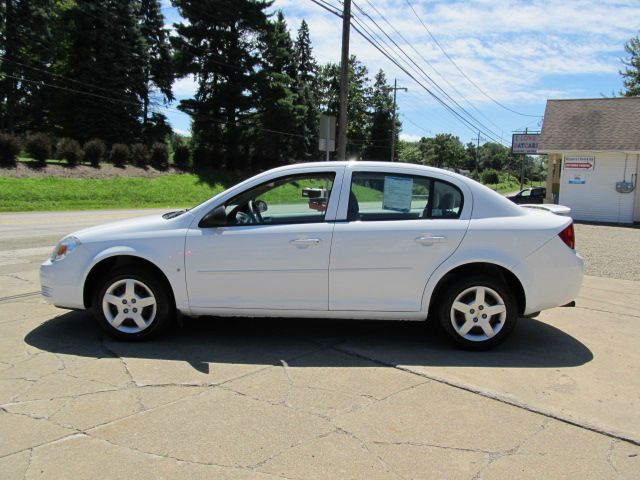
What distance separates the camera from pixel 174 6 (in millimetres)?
42688

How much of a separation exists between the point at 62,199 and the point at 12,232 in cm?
1191

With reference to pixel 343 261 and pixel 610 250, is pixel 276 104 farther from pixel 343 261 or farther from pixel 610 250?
pixel 343 261

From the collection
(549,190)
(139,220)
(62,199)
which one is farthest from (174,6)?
(139,220)

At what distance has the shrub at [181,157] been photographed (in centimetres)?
3756

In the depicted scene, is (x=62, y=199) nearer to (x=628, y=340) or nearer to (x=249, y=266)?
(x=249, y=266)

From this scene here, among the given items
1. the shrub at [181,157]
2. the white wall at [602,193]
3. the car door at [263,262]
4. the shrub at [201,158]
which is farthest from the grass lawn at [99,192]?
the car door at [263,262]

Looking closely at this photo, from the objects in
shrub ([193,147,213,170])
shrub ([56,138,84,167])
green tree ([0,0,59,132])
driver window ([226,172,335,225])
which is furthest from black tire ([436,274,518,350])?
green tree ([0,0,59,132])

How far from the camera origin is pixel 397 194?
4.86 m

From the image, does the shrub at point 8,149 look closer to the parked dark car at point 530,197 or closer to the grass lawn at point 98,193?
the grass lawn at point 98,193

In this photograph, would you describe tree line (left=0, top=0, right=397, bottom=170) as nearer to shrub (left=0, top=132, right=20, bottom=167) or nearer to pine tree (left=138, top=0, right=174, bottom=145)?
pine tree (left=138, top=0, right=174, bottom=145)

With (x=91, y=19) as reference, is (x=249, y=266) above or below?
below

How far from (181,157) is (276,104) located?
10550 millimetres

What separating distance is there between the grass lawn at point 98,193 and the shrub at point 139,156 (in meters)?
1.57

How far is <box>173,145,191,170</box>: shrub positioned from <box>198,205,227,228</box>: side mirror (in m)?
34.0
